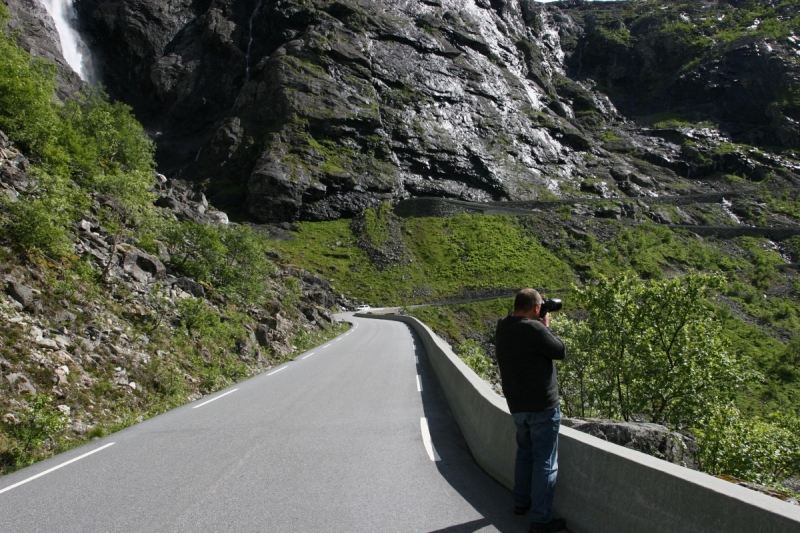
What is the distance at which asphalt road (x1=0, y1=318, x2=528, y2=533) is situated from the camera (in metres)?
4.69

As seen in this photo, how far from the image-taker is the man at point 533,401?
4355 millimetres

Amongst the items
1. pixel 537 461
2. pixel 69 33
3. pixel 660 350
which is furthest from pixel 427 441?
pixel 69 33

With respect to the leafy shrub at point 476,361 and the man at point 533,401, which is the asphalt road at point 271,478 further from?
the leafy shrub at point 476,361

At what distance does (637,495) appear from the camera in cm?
361

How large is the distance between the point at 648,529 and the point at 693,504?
0.49 meters

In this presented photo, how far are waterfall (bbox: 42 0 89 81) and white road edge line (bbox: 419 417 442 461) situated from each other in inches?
4508

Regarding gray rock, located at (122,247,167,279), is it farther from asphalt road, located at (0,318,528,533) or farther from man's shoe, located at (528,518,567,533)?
man's shoe, located at (528,518,567,533)

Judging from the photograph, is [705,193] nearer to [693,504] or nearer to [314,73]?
[314,73]

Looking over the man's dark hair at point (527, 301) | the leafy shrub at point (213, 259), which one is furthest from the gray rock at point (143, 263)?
the man's dark hair at point (527, 301)

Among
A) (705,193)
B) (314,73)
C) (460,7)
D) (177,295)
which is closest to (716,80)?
(705,193)

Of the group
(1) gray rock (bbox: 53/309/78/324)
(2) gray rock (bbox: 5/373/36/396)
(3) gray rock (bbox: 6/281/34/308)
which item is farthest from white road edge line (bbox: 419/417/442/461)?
(3) gray rock (bbox: 6/281/34/308)

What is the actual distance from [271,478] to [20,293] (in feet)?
25.9

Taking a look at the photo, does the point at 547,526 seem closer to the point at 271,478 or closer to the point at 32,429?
the point at 271,478

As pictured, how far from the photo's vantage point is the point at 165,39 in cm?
10919
